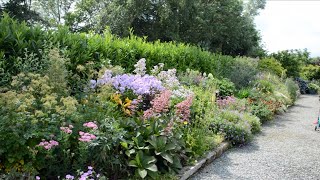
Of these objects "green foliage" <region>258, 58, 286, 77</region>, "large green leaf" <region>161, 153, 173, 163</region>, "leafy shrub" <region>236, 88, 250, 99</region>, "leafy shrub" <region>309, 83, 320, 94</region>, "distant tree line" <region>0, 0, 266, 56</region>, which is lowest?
"leafy shrub" <region>309, 83, 320, 94</region>

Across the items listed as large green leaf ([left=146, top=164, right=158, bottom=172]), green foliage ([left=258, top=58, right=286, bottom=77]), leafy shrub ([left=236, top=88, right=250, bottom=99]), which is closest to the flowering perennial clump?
large green leaf ([left=146, top=164, right=158, bottom=172])

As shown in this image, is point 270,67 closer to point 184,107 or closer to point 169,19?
point 169,19

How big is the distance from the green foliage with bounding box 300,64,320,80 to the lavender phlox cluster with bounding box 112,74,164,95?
26.7 metres

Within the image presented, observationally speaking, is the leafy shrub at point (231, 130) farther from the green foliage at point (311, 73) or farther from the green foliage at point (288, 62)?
the green foliage at point (311, 73)

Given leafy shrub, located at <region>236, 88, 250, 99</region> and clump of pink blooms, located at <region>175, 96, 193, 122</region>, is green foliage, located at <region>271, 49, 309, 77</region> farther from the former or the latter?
clump of pink blooms, located at <region>175, 96, 193, 122</region>

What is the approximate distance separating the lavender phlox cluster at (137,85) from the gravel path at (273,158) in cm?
164

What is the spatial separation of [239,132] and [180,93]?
1.53 meters

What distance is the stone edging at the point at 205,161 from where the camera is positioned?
15.0 feet

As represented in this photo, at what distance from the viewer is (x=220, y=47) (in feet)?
87.1

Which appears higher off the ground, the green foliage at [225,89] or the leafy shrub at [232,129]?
the green foliage at [225,89]

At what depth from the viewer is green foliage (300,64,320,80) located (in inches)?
1129

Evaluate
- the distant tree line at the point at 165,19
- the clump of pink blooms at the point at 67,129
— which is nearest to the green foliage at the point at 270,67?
the distant tree line at the point at 165,19

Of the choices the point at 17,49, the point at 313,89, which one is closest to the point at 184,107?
the point at 17,49

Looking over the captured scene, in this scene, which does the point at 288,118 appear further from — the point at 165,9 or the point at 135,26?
the point at 135,26
